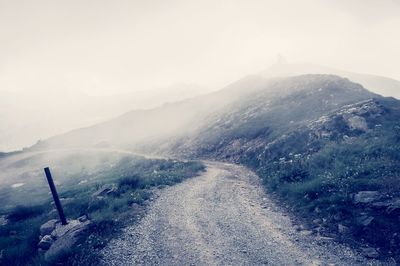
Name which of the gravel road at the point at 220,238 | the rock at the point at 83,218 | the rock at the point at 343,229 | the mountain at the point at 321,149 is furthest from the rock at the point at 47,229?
the rock at the point at 343,229

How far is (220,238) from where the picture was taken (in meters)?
12.7

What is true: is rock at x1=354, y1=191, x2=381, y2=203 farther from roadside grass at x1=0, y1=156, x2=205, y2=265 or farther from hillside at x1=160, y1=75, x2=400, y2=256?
roadside grass at x1=0, y1=156, x2=205, y2=265

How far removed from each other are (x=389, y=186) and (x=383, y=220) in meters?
2.61

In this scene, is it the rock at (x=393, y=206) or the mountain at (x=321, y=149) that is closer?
the rock at (x=393, y=206)

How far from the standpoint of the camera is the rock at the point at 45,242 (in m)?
14.2

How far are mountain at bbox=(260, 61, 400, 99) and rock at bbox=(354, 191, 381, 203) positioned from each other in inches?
4600

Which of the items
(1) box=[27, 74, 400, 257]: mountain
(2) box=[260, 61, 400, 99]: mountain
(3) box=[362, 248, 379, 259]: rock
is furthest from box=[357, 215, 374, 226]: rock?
(2) box=[260, 61, 400, 99]: mountain

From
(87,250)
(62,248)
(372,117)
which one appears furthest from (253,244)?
(372,117)

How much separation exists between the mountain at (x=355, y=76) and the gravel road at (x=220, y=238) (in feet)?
390

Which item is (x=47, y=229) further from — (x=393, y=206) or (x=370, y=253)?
(x=393, y=206)

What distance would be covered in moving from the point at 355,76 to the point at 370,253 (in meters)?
157

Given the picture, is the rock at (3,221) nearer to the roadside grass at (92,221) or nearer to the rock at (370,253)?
the roadside grass at (92,221)

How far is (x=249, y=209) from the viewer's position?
653 inches

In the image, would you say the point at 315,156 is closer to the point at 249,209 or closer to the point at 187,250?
the point at 249,209
